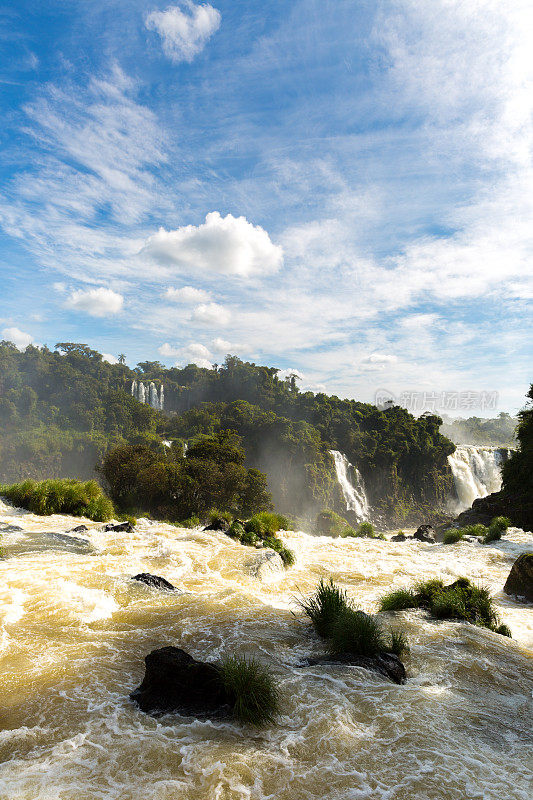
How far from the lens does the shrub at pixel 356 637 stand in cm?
623

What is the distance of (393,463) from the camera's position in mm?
62906

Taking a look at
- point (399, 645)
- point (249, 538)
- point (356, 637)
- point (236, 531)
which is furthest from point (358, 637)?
point (236, 531)

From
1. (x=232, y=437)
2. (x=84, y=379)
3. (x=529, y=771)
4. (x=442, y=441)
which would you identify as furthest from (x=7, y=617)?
(x=84, y=379)

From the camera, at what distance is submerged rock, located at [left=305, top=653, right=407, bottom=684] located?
18.9 ft

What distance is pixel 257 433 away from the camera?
191ft

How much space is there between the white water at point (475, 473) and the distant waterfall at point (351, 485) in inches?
546

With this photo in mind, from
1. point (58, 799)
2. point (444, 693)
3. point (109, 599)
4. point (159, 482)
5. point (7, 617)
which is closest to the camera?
point (58, 799)

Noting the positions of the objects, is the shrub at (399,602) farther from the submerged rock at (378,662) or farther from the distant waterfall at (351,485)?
the distant waterfall at (351,485)

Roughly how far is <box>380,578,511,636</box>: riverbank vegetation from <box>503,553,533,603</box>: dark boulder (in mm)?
2873

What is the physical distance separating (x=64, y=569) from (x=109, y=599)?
8.14ft

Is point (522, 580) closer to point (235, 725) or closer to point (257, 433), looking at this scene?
point (235, 725)

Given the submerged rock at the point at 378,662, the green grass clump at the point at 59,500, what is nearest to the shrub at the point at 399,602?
the submerged rock at the point at 378,662

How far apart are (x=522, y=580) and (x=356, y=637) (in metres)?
7.78

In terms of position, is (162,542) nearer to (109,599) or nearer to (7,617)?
(109,599)
